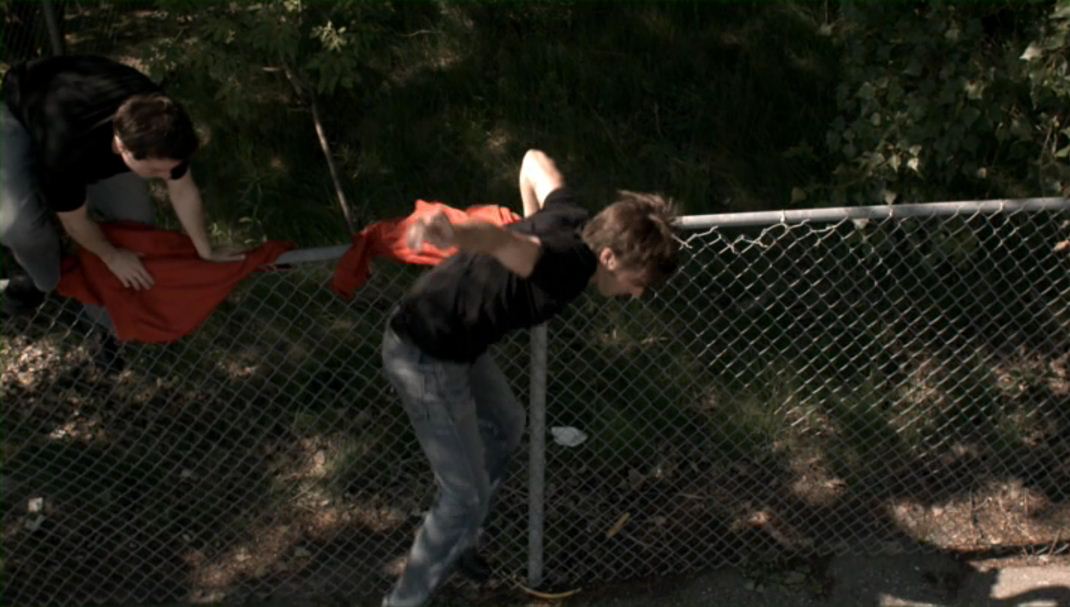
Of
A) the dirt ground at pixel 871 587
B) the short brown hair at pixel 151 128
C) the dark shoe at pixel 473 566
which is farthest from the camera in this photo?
the dirt ground at pixel 871 587

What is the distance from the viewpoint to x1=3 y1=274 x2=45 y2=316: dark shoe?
11.1 feet

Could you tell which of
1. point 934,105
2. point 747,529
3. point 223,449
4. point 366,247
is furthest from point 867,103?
point 223,449

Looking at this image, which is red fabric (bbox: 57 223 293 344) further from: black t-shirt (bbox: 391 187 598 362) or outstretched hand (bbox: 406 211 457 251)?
outstretched hand (bbox: 406 211 457 251)

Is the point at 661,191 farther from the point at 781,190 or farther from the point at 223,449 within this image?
the point at 223,449

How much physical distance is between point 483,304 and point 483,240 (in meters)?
0.37

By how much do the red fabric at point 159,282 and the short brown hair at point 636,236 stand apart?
3.03ft

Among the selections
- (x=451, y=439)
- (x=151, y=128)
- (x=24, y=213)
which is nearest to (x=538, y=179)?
(x=451, y=439)

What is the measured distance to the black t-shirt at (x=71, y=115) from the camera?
3.24m

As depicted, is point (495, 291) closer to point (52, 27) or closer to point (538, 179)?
point (538, 179)

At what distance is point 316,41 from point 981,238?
3.11 metres

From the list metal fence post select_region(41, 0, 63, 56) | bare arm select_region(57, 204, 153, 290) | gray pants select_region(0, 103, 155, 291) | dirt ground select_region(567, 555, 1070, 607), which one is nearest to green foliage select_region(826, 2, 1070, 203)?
dirt ground select_region(567, 555, 1070, 607)

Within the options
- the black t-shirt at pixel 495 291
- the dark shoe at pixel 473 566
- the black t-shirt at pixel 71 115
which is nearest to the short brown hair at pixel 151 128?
the black t-shirt at pixel 71 115

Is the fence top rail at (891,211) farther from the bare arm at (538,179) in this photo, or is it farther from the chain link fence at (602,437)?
the chain link fence at (602,437)

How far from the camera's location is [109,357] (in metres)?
4.56
